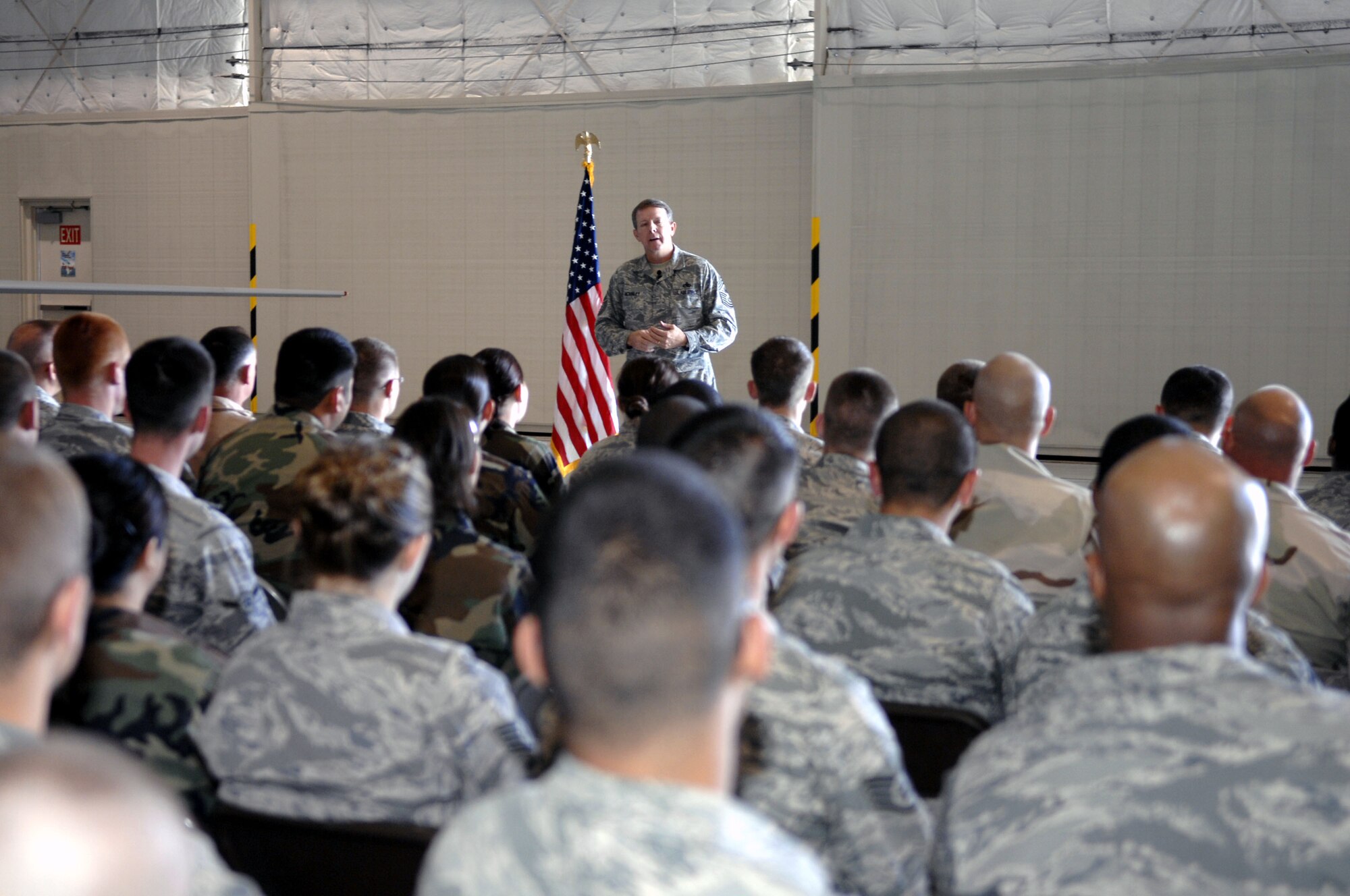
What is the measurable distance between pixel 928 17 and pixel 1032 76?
2.49 ft

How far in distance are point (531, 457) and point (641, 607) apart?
2.79 metres

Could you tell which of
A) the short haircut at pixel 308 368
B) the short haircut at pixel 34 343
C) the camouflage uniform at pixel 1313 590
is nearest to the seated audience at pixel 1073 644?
the camouflage uniform at pixel 1313 590

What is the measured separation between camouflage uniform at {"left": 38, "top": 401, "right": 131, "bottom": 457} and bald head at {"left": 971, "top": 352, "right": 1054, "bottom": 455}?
219 cm

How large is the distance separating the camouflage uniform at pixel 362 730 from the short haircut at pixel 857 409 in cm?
168

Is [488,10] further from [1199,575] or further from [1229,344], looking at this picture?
[1199,575]

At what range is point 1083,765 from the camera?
3.88 feet

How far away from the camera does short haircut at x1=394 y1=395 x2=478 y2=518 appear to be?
2342 millimetres

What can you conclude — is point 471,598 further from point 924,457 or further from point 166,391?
point 166,391

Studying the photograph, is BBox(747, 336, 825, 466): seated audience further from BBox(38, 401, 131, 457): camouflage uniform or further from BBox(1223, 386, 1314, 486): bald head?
BBox(38, 401, 131, 457): camouflage uniform

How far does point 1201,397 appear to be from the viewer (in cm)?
358

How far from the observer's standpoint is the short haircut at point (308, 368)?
3320mm

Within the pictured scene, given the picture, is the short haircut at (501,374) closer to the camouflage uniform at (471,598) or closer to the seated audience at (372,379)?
the seated audience at (372,379)

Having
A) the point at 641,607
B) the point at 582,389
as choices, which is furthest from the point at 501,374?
the point at 641,607

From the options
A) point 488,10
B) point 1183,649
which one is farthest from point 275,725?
point 488,10
